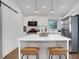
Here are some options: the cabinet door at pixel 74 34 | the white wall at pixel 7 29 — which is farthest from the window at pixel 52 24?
the cabinet door at pixel 74 34

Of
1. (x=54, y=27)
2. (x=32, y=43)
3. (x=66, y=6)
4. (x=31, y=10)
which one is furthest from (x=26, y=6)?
(x=32, y=43)

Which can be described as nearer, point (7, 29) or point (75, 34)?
point (7, 29)

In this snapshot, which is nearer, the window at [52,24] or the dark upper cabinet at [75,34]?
the dark upper cabinet at [75,34]

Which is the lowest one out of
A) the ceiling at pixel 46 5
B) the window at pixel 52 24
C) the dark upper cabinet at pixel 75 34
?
the dark upper cabinet at pixel 75 34

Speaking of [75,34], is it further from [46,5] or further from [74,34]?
[46,5]

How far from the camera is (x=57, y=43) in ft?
15.2

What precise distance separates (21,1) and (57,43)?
18.1 ft

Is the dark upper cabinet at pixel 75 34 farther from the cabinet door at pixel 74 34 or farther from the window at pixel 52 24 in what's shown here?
the window at pixel 52 24

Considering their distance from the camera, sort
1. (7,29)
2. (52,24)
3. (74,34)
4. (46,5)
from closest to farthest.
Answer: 1. (7,29)
2. (74,34)
3. (46,5)
4. (52,24)

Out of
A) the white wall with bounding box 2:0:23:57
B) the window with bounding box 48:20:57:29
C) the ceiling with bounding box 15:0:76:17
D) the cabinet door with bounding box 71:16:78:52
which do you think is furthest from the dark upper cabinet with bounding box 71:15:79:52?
the window with bounding box 48:20:57:29

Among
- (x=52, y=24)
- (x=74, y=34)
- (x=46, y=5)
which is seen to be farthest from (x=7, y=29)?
(x=52, y=24)

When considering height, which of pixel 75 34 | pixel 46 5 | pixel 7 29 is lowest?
pixel 75 34

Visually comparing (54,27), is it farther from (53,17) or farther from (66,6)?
(66,6)

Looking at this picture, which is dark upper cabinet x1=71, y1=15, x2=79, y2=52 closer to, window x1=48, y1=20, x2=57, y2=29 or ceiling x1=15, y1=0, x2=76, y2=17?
ceiling x1=15, y1=0, x2=76, y2=17
